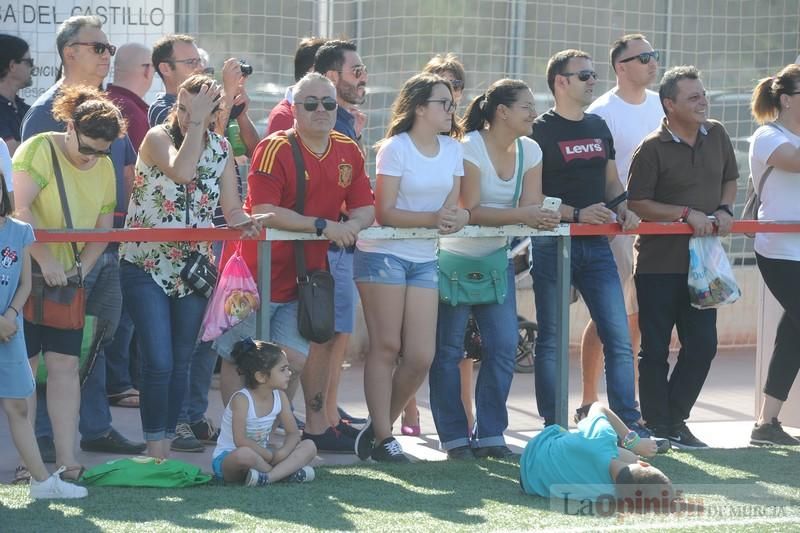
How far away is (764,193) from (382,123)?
3.86 metres

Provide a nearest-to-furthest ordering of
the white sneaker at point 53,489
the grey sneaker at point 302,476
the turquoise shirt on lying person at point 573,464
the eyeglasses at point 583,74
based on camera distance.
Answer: the white sneaker at point 53,489, the turquoise shirt on lying person at point 573,464, the grey sneaker at point 302,476, the eyeglasses at point 583,74

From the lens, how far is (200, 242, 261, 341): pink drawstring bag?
6.87 m

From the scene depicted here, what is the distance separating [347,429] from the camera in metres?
7.85

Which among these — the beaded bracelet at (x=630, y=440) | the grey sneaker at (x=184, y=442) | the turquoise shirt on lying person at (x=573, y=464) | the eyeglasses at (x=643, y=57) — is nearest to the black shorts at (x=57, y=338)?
the grey sneaker at (x=184, y=442)

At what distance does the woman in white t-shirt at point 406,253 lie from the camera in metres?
7.21

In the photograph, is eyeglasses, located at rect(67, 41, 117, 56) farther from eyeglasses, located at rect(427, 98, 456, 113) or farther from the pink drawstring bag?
eyeglasses, located at rect(427, 98, 456, 113)

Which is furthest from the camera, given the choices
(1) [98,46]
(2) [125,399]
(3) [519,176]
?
(2) [125,399]

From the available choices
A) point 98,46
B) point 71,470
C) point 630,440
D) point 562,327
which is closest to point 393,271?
point 562,327

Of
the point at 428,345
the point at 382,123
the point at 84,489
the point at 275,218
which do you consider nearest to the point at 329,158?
the point at 275,218

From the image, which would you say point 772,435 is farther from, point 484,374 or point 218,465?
point 218,465

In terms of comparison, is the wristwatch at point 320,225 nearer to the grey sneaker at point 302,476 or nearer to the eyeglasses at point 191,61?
the grey sneaker at point 302,476

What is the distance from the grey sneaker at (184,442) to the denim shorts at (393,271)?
1.21 meters

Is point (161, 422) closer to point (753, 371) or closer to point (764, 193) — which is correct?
point (764, 193)

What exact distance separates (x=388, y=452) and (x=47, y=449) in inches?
64.9
